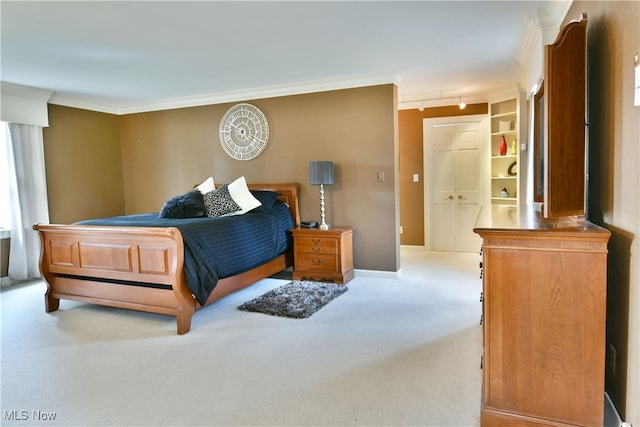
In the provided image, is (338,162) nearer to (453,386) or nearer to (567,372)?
(453,386)

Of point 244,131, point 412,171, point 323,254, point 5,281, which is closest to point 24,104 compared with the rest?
point 5,281

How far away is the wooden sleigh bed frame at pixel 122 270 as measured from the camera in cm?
297

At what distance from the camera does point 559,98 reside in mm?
1865

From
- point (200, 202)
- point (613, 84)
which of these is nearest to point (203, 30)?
point (200, 202)

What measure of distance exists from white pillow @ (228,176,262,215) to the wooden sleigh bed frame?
83 centimetres

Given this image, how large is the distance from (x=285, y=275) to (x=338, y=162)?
149cm

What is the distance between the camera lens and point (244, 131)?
5.11 meters

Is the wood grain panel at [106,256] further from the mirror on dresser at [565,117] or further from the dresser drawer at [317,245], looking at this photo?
the mirror on dresser at [565,117]

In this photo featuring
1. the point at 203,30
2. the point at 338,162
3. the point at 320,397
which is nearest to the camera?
the point at 320,397

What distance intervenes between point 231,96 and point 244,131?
47 cm

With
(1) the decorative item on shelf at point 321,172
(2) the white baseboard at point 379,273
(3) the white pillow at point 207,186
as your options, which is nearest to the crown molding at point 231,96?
(1) the decorative item on shelf at point 321,172

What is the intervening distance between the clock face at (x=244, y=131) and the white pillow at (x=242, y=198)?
68 centimetres

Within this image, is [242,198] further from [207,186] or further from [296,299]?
[296,299]

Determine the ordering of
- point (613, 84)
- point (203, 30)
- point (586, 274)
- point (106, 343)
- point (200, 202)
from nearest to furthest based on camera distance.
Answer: point (586, 274) → point (613, 84) → point (106, 343) → point (203, 30) → point (200, 202)
